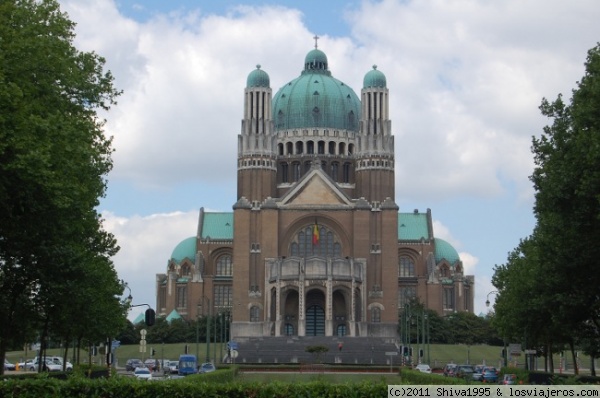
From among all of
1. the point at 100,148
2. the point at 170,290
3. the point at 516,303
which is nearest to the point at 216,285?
the point at 170,290

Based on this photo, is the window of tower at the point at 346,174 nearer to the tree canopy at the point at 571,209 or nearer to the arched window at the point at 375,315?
the arched window at the point at 375,315

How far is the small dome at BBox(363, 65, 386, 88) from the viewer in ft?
405

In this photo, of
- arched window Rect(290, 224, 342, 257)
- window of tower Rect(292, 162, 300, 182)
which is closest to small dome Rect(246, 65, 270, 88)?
window of tower Rect(292, 162, 300, 182)

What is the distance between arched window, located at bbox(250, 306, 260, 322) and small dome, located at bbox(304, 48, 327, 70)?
121 ft

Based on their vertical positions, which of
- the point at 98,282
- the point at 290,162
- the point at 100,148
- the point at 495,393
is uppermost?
the point at 290,162

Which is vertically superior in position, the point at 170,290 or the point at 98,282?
the point at 170,290

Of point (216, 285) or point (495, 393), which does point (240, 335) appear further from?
point (495, 393)

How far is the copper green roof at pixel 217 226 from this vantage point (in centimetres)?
13888

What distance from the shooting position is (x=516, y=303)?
6456cm

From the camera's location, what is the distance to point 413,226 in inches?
5610

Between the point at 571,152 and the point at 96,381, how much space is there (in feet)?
72.0

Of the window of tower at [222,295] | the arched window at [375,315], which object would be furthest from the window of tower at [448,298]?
the window of tower at [222,295]

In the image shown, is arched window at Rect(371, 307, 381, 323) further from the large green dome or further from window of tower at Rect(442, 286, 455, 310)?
the large green dome

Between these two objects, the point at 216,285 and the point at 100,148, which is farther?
the point at 216,285
